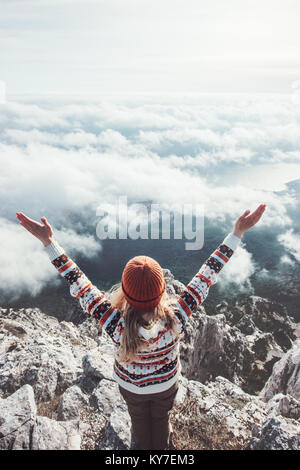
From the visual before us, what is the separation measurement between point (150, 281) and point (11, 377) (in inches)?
404

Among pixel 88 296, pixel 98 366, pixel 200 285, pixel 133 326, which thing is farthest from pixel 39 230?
pixel 98 366

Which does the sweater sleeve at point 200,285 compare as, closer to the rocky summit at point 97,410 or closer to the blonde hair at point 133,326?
the blonde hair at point 133,326

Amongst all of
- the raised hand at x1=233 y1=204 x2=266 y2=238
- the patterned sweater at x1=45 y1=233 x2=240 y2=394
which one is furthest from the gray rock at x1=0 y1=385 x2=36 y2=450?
the raised hand at x1=233 y1=204 x2=266 y2=238

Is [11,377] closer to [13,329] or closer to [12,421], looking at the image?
[12,421]

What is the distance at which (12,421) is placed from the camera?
6410 mm

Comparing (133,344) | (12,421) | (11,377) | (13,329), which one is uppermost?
(133,344)

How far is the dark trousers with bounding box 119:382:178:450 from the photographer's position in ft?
14.6

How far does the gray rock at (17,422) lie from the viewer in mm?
6043

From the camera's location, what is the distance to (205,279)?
4.39m

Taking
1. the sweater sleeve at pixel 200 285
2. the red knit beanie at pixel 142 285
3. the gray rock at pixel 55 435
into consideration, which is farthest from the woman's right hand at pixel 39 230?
the gray rock at pixel 55 435

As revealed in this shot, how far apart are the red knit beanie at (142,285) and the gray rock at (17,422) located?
525 cm

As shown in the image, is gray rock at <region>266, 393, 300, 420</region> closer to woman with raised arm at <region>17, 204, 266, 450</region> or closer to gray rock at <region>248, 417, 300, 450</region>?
gray rock at <region>248, 417, 300, 450</region>

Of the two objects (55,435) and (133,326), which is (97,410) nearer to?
(55,435)
